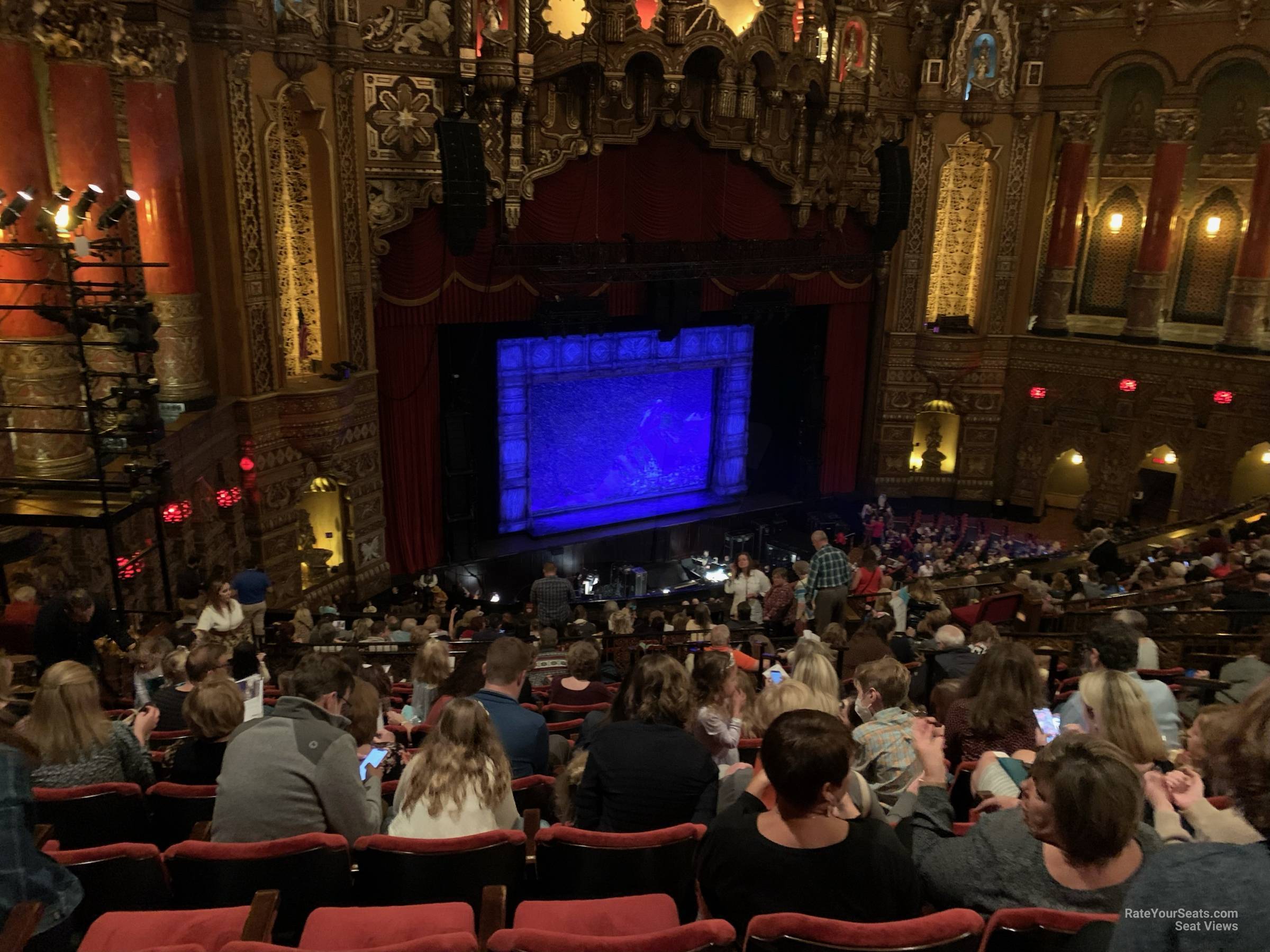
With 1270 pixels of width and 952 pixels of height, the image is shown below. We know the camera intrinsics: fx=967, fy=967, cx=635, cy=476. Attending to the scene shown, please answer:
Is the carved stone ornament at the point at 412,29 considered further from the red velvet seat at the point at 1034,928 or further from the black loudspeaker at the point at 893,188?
the red velvet seat at the point at 1034,928

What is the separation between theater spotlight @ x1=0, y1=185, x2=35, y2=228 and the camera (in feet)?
21.6

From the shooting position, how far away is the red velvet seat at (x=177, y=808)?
3438 millimetres

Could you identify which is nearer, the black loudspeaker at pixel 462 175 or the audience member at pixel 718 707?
the audience member at pixel 718 707

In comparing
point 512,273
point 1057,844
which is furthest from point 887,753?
point 512,273

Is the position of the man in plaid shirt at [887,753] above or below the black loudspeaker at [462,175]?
below

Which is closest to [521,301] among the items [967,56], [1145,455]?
[967,56]

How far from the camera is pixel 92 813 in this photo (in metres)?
3.35

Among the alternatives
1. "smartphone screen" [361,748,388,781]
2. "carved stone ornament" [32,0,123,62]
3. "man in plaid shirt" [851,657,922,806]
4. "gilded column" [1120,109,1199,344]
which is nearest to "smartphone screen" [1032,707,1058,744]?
"man in plaid shirt" [851,657,922,806]

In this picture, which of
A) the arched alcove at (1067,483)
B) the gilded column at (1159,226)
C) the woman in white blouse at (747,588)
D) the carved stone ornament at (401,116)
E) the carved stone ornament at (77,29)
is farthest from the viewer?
the arched alcove at (1067,483)

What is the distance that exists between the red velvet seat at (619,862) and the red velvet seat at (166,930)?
92 cm

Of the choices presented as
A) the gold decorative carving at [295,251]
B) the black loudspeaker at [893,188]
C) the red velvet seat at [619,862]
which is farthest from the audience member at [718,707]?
the black loudspeaker at [893,188]

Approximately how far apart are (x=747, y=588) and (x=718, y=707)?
677 cm

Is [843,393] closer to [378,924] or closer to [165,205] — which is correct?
[165,205]

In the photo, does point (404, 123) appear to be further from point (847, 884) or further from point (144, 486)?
point (847, 884)
